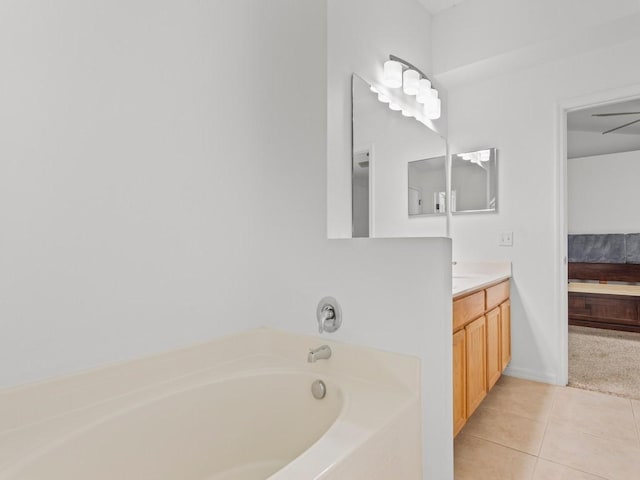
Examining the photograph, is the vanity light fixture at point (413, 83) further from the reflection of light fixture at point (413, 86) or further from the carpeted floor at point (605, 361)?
the carpeted floor at point (605, 361)

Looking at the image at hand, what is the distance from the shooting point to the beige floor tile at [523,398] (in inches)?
84.7

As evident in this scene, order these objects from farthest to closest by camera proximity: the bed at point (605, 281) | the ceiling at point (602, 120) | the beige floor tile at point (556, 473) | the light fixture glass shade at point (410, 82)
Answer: the bed at point (605, 281), the ceiling at point (602, 120), the light fixture glass shade at point (410, 82), the beige floor tile at point (556, 473)

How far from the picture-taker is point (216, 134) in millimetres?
1469

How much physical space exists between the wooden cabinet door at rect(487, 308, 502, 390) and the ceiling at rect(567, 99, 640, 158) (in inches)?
99.3

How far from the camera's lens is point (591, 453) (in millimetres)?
1716

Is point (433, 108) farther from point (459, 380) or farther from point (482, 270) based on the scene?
point (459, 380)

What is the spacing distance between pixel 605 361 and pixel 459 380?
2139 mm

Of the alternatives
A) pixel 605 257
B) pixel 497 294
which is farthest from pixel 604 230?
→ pixel 497 294

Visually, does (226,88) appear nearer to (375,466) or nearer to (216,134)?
(216,134)

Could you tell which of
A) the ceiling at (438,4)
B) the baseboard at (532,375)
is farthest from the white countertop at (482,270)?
the ceiling at (438,4)

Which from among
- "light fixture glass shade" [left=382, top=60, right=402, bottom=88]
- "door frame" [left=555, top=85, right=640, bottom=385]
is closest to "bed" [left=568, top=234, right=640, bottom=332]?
"door frame" [left=555, top=85, right=640, bottom=385]

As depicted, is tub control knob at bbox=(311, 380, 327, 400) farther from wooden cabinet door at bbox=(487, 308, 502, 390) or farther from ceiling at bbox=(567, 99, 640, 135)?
ceiling at bbox=(567, 99, 640, 135)

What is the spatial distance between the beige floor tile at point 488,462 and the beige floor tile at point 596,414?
498mm

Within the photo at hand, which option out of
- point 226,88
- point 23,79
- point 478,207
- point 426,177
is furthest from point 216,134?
point 478,207
